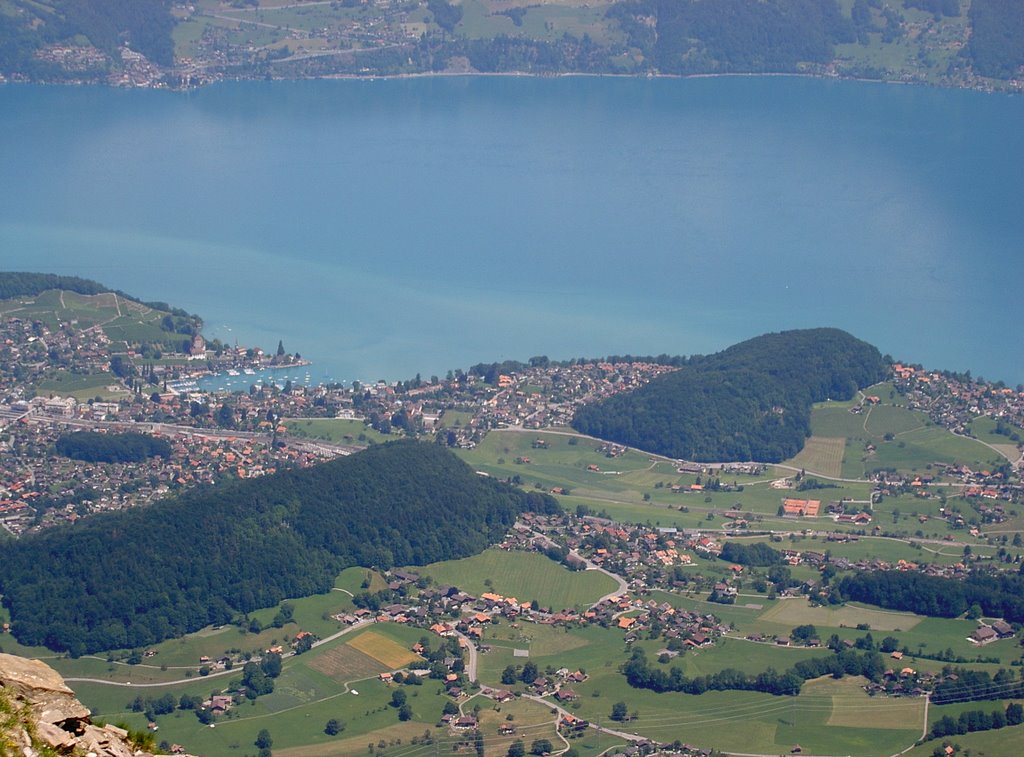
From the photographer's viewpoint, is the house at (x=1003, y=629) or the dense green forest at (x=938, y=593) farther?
the dense green forest at (x=938, y=593)

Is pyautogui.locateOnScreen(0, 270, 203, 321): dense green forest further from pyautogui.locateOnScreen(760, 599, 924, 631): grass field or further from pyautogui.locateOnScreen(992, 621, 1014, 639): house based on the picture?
pyautogui.locateOnScreen(992, 621, 1014, 639): house

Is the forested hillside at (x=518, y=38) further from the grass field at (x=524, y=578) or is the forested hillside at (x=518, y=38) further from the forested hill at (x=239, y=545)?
the grass field at (x=524, y=578)

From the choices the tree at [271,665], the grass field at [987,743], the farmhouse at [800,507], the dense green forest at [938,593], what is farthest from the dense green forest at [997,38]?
the tree at [271,665]

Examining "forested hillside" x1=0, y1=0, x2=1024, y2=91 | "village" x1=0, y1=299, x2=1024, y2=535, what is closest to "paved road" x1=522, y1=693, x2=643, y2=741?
"village" x1=0, y1=299, x2=1024, y2=535

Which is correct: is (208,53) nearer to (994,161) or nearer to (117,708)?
(994,161)

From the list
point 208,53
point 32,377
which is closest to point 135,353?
point 32,377
